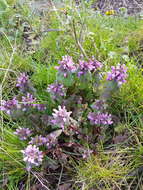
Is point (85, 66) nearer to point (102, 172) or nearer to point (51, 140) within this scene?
point (51, 140)

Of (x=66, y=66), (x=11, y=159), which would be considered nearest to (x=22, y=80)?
(x=66, y=66)

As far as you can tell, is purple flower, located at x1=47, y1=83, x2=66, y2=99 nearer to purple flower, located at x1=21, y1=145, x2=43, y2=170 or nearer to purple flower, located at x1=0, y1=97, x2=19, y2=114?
purple flower, located at x1=0, y1=97, x2=19, y2=114

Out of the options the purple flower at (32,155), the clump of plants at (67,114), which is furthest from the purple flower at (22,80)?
the purple flower at (32,155)

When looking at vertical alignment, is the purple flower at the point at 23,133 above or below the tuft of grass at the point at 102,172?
above

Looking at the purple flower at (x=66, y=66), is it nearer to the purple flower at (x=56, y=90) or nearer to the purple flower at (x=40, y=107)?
the purple flower at (x=56, y=90)

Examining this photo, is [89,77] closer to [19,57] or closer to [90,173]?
[90,173]

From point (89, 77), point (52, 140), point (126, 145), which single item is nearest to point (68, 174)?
point (52, 140)

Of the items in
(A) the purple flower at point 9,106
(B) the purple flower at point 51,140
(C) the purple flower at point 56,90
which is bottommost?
(B) the purple flower at point 51,140
